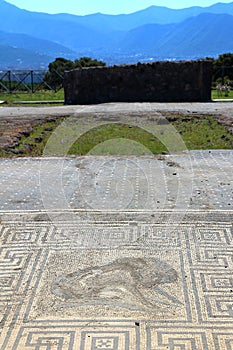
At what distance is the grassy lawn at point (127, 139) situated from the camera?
1095 centimetres

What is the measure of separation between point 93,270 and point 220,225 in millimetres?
1935

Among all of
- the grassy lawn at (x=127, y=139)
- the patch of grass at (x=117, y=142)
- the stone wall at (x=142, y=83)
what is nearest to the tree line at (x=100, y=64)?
the stone wall at (x=142, y=83)

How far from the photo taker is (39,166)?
945 centimetres

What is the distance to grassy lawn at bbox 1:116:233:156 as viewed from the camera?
11.0m

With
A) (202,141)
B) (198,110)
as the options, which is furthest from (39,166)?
(198,110)

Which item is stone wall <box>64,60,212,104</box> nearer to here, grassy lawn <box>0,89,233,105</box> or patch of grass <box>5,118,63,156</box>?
grassy lawn <box>0,89,233,105</box>

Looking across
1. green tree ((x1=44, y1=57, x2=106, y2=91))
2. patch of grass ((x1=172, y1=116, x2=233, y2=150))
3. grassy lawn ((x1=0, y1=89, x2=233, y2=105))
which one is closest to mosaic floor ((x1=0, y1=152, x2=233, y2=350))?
patch of grass ((x1=172, y1=116, x2=233, y2=150))

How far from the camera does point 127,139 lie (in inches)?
475

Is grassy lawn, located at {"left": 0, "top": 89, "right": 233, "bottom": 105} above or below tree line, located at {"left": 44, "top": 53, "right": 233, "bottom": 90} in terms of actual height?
below

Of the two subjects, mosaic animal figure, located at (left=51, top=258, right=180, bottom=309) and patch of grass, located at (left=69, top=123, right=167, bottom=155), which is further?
patch of grass, located at (left=69, top=123, right=167, bottom=155)

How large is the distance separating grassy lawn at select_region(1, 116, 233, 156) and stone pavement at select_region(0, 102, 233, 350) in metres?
2.17

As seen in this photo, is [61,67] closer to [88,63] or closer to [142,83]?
[88,63]

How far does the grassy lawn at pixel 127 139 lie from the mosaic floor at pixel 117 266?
2664 mm

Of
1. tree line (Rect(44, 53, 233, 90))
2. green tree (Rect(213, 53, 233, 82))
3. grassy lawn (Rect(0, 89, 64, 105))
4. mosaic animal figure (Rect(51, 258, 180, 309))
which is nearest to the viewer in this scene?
mosaic animal figure (Rect(51, 258, 180, 309))
